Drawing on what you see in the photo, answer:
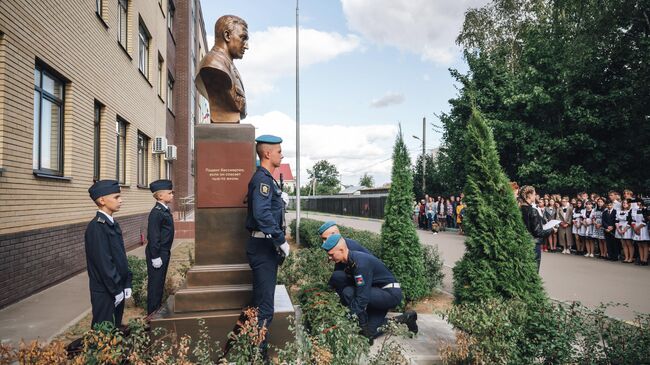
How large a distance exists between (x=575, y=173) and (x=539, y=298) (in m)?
15.9

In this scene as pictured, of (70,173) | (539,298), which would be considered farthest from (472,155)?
(70,173)

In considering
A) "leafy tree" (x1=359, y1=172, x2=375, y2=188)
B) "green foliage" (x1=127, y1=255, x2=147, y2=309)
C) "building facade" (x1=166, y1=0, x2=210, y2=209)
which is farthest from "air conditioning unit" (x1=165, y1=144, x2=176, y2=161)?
"leafy tree" (x1=359, y1=172, x2=375, y2=188)

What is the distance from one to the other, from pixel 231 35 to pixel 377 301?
372cm

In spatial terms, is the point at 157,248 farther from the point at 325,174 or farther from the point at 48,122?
the point at 325,174

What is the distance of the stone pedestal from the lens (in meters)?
4.82

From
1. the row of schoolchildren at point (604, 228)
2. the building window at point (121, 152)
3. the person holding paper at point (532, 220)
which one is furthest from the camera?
the building window at point (121, 152)

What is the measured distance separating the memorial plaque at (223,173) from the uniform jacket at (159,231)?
134cm

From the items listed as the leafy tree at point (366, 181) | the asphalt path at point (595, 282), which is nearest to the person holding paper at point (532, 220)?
the asphalt path at point (595, 282)

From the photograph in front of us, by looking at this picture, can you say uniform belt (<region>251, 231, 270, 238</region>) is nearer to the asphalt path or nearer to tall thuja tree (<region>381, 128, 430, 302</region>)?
tall thuja tree (<region>381, 128, 430, 302</region>)

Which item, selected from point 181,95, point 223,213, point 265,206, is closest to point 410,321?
point 265,206

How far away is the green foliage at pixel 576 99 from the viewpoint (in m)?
17.5

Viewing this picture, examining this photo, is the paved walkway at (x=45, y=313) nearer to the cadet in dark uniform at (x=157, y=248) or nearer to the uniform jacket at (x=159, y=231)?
the cadet in dark uniform at (x=157, y=248)

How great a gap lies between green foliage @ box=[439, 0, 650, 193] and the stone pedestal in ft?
55.3

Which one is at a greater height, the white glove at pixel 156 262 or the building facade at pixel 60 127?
the building facade at pixel 60 127
